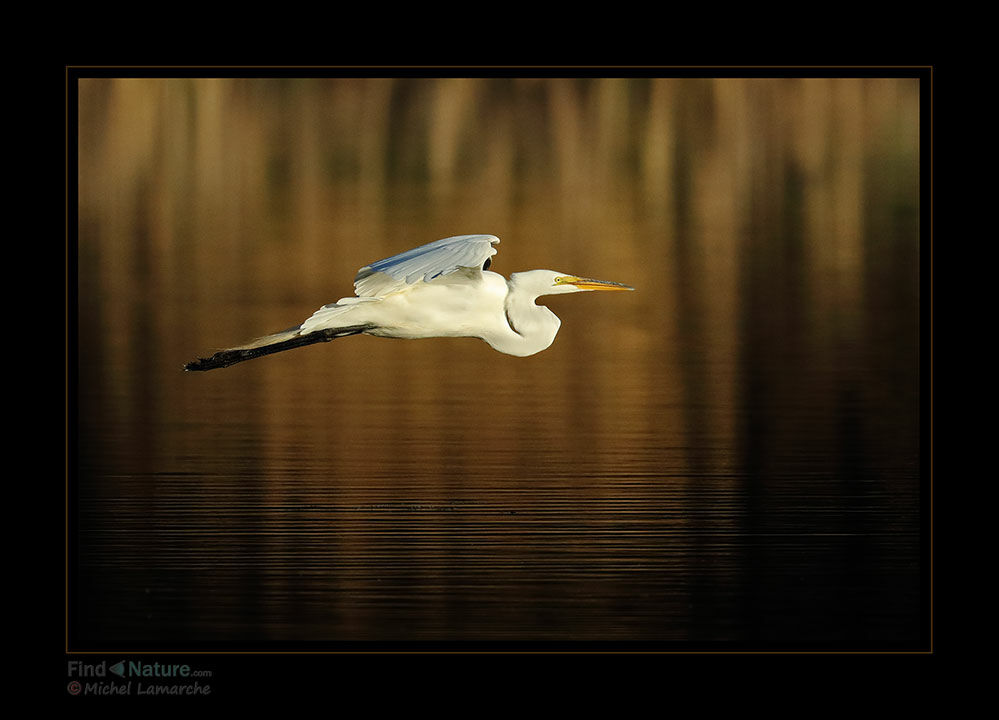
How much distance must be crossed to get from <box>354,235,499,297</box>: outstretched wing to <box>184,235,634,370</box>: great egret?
0.25 ft

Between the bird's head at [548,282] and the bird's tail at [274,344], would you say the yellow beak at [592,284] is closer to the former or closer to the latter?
the bird's head at [548,282]

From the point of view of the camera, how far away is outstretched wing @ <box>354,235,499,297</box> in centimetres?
311

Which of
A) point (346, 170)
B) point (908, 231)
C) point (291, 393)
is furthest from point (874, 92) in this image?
point (291, 393)

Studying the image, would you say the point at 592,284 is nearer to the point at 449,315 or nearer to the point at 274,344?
the point at 449,315

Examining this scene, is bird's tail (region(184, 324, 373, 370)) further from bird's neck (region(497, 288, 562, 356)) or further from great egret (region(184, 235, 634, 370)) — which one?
bird's neck (region(497, 288, 562, 356))

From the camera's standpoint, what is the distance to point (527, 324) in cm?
361

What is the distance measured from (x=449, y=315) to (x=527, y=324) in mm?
249

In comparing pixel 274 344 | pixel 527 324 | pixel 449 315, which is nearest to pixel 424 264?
pixel 449 315

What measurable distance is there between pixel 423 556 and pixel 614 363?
1588mm

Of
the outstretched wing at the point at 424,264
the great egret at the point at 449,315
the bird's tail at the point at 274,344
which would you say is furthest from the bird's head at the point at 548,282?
the bird's tail at the point at 274,344

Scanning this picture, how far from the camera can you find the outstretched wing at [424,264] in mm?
3109

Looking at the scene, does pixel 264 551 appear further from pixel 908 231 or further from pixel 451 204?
pixel 908 231

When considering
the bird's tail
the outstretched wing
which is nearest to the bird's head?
the outstretched wing

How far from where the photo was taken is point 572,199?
532 centimetres
